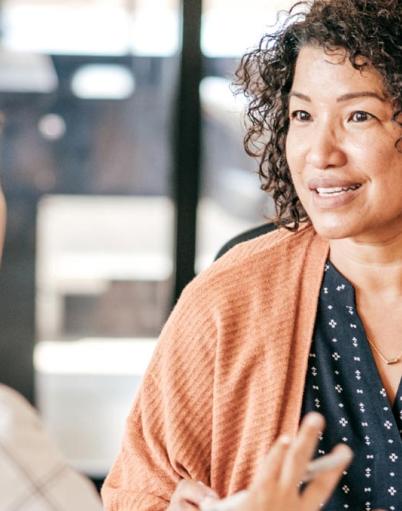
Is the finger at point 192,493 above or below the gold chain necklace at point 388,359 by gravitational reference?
below

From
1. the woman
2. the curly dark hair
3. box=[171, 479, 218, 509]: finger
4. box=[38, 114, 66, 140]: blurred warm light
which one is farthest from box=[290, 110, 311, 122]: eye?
box=[38, 114, 66, 140]: blurred warm light

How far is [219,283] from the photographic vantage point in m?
1.70

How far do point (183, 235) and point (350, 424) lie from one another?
2.26 m

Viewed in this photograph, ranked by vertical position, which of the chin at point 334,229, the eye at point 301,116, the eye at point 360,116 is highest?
the eye at point 360,116

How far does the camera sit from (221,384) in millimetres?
1647

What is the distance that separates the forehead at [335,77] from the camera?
5.22 ft

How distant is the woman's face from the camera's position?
1.59 meters

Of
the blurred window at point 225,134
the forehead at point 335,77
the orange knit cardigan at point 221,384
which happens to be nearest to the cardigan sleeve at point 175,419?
the orange knit cardigan at point 221,384

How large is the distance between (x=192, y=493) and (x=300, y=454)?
395 mm

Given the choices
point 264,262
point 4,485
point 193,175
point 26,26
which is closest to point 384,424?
point 264,262

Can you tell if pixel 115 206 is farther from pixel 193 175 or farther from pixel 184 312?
pixel 184 312

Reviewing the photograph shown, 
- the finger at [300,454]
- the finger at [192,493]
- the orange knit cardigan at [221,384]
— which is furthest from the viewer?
the orange knit cardigan at [221,384]

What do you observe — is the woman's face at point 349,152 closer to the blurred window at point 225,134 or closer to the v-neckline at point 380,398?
the v-neckline at point 380,398

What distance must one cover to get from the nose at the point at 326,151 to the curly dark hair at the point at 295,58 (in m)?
0.10
